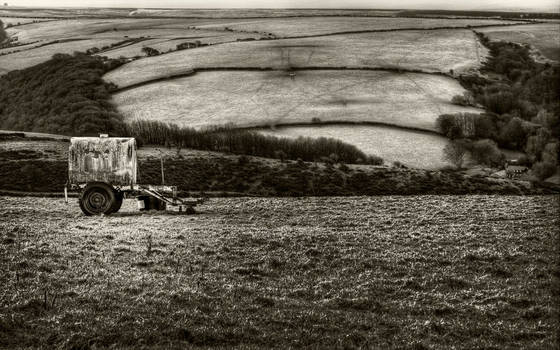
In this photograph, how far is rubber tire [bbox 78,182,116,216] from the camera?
39.5 m

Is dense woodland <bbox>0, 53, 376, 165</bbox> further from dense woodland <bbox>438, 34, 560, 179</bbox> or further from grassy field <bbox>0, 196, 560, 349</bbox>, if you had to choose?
grassy field <bbox>0, 196, 560, 349</bbox>

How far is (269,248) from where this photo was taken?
27.4 m

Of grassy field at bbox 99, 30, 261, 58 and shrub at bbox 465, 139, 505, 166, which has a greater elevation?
grassy field at bbox 99, 30, 261, 58

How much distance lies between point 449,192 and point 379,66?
61055 millimetres

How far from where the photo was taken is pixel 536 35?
143 metres

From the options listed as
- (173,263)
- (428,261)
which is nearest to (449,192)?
(428,261)

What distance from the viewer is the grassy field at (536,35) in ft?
439

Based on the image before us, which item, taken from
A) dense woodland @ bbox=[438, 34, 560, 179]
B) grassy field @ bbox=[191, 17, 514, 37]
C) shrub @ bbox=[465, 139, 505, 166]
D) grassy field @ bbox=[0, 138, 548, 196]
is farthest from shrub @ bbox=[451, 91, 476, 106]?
grassy field @ bbox=[191, 17, 514, 37]

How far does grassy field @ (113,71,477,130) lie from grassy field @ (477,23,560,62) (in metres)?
34.6

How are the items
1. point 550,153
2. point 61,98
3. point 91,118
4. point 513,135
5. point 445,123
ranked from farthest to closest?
point 61,98 < point 91,118 < point 513,135 < point 445,123 < point 550,153

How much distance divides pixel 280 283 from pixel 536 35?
135 m

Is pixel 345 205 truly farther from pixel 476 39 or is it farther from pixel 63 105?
pixel 476 39

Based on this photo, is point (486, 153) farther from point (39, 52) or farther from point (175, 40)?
point (39, 52)

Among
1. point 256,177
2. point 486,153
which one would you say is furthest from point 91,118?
point 486,153
